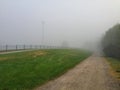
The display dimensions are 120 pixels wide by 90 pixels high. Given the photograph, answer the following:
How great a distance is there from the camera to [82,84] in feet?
68.5

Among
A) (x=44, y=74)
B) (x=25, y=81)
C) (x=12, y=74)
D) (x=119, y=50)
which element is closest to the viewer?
(x=25, y=81)

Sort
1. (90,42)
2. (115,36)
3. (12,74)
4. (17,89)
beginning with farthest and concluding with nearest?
(90,42) → (115,36) → (12,74) → (17,89)

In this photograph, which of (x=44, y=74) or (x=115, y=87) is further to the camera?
(x=44, y=74)

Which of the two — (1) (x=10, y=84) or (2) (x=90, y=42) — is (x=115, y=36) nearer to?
(1) (x=10, y=84)

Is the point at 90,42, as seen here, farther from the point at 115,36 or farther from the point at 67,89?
the point at 67,89

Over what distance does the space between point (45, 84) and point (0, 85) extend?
11.4 ft

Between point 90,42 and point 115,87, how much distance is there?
176090 mm

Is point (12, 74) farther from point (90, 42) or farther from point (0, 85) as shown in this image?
point (90, 42)

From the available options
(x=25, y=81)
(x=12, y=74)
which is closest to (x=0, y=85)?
(x=25, y=81)

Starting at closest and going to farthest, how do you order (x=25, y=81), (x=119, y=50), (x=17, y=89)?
1. (x=17, y=89)
2. (x=25, y=81)
3. (x=119, y=50)

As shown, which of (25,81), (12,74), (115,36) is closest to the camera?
(25,81)

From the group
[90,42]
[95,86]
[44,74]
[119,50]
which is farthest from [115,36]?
[90,42]

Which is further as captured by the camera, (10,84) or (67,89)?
(10,84)

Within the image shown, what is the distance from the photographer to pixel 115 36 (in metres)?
70.5
